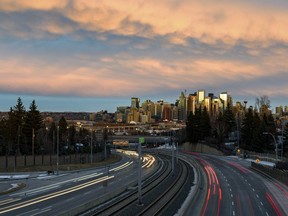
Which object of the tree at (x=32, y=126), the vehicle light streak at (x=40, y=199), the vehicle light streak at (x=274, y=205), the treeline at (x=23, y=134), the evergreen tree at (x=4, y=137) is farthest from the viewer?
the tree at (x=32, y=126)

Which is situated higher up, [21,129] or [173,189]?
[21,129]

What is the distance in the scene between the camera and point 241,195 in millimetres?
57969

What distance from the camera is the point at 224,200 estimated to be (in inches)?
2080

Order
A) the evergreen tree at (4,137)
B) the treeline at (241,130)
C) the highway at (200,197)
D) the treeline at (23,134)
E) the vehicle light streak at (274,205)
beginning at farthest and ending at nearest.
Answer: the treeline at (241,130) < the treeline at (23,134) < the evergreen tree at (4,137) < the vehicle light streak at (274,205) < the highway at (200,197)

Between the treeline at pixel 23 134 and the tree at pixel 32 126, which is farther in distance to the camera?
the tree at pixel 32 126

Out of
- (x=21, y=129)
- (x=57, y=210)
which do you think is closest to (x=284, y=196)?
(x=57, y=210)

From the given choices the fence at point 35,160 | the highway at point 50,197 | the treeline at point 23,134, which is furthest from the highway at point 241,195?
the treeline at point 23,134

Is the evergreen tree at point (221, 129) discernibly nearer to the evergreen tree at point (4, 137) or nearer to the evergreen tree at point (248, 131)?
the evergreen tree at point (248, 131)

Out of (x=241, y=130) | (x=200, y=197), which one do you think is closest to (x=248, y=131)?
(x=241, y=130)

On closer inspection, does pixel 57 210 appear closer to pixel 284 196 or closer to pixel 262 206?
pixel 262 206

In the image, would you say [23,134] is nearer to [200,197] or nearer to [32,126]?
[32,126]

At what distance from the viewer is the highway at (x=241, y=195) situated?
46062 mm

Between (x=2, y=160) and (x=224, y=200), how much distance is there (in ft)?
173

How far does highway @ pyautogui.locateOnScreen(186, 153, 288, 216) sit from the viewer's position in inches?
1813
